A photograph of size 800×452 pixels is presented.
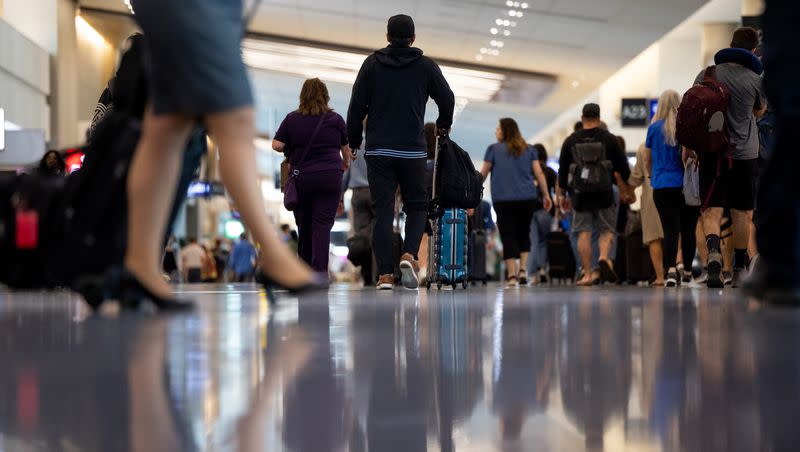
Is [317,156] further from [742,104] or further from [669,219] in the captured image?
[669,219]

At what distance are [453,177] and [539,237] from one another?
609cm

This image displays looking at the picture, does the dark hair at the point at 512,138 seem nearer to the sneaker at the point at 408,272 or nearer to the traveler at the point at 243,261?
the sneaker at the point at 408,272

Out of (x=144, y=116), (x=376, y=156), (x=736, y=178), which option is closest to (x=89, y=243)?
(x=144, y=116)

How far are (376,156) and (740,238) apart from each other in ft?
8.84

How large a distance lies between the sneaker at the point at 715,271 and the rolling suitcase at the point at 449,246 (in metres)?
2.01

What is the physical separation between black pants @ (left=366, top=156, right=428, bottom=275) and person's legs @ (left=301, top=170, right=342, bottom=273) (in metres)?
0.27

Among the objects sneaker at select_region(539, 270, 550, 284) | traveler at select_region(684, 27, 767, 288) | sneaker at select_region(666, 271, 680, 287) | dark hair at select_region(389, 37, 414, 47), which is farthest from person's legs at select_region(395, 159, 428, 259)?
sneaker at select_region(539, 270, 550, 284)

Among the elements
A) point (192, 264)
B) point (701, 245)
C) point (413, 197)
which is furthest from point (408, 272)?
point (192, 264)

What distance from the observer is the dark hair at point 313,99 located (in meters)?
7.83

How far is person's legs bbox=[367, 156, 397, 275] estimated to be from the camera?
7.77m

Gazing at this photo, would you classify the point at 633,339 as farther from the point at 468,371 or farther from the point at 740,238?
the point at 740,238

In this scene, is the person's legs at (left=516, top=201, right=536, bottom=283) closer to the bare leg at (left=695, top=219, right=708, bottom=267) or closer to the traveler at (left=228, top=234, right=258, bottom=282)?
the bare leg at (left=695, top=219, right=708, bottom=267)

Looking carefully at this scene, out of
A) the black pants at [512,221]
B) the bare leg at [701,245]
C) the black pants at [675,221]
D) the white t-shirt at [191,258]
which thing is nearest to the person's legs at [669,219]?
the black pants at [675,221]

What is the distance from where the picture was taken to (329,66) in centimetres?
3016
